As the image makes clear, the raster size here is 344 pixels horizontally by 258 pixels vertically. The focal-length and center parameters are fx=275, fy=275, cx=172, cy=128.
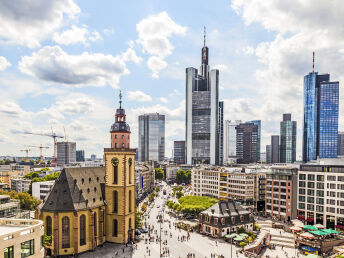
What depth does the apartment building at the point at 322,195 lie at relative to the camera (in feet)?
272

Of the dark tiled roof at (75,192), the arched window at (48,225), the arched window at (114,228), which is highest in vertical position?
the dark tiled roof at (75,192)

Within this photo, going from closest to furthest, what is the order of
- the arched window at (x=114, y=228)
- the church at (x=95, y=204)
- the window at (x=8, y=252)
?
the window at (x=8, y=252), the church at (x=95, y=204), the arched window at (x=114, y=228)

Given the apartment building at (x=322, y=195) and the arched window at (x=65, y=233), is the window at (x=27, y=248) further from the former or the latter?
the apartment building at (x=322, y=195)

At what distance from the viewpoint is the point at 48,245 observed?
56.9m

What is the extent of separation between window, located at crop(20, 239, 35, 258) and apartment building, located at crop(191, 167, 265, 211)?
8427cm

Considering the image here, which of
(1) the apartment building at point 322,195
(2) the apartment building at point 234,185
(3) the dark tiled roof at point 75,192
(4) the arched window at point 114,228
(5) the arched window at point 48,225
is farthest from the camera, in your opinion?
(2) the apartment building at point 234,185

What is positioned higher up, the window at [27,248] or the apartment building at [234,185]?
the window at [27,248]

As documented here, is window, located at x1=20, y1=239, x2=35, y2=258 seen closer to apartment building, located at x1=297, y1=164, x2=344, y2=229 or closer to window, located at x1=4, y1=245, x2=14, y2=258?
window, located at x1=4, y1=245, x2=14, y2=258

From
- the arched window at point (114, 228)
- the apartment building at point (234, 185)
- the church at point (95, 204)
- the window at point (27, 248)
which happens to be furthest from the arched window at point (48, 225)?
the apartment building at point (234, 185)

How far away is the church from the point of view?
190ft

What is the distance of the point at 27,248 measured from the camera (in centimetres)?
2812

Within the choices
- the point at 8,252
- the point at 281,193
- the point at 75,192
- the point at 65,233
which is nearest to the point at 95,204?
the point at 75,192

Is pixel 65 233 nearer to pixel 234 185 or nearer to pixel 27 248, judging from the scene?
pixel 27 248

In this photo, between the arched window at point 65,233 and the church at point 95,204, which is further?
the church at point 95,204
